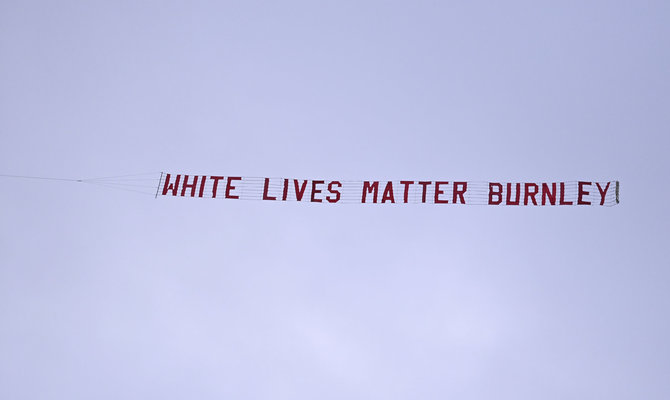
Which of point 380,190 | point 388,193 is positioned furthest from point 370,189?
point 380,190

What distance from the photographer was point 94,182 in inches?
650

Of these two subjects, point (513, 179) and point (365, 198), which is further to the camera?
point (513, 179)

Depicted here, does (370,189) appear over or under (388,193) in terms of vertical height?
over

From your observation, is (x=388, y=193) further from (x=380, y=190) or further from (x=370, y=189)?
(x=380, y=190)

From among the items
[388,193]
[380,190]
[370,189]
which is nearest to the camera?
[388,193]

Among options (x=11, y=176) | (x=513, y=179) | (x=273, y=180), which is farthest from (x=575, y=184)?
(x=11, y=176)

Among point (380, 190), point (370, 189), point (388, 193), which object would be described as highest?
point (380, 190)

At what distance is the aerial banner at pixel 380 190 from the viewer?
529 inches

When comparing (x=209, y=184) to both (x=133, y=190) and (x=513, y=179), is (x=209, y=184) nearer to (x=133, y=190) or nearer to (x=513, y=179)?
(x=133, y=190)

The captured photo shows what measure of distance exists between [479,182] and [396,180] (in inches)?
77.2

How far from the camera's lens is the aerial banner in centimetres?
1343

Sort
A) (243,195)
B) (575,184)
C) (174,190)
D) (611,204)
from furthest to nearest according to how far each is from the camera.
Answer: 1. (243,195)
2. (611,204)
3. (575,184)
4. (174,190)

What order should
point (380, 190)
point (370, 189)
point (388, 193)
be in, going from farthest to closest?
point (380, 190) → point (370, 189) → point (388, 193)

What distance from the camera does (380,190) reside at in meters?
16.0
